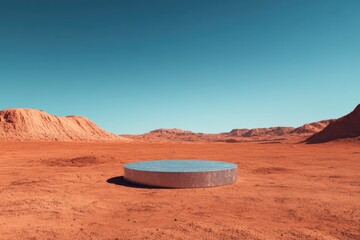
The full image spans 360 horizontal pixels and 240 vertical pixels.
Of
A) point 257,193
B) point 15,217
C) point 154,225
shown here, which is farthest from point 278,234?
point 15,217

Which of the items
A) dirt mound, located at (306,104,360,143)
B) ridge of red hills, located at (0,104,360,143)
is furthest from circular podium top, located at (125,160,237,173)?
dirt mound, located at (306,104,360,143)

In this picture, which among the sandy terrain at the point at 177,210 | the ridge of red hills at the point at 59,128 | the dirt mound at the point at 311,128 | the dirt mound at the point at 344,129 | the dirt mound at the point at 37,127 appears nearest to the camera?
the sandy terrain at the point at 177,210

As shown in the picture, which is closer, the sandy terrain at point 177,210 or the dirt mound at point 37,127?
the sandy terrain at point 177,210

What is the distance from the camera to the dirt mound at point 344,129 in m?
45.8

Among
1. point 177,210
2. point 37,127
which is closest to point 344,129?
point 177,210

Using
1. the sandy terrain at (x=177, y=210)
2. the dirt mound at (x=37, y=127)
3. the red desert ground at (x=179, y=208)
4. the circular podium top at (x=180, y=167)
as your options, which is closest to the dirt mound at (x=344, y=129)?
the red desert ground at (x=179, y=208)

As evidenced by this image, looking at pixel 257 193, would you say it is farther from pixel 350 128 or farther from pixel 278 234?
pixel 350 128

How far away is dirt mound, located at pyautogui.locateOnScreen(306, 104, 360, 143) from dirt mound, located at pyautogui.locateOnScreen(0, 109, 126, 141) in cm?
5121

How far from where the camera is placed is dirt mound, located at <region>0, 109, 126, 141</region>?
56.7 metres

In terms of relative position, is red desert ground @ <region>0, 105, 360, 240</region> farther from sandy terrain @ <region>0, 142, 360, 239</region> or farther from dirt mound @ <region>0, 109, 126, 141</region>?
dirt mound @ <region>0, 109, 126, 141</region>

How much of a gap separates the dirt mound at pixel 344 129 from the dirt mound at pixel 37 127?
51.2 meters

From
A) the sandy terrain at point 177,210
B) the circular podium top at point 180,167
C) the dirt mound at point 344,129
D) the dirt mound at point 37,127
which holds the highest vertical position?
the dirt mound at point 37,127

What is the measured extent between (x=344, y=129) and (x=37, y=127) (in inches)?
2403

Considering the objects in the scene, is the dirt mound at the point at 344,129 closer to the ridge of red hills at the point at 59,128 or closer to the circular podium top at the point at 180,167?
the ridge of red hills at the point at 59,128
